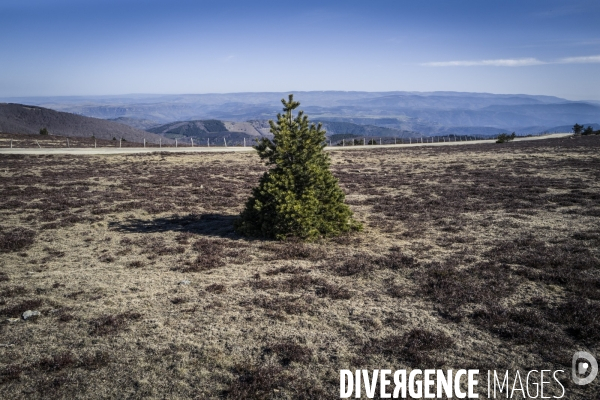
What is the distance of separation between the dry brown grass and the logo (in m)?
0.18

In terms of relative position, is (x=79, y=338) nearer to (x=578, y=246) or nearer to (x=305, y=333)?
(x=305, y=333)

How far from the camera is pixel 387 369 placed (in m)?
6.82

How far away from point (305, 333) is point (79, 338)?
4737 millimetres

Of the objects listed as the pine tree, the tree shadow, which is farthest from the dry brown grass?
the pine tree

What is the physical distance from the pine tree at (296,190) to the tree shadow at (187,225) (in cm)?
156

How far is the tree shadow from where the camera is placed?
664 inches

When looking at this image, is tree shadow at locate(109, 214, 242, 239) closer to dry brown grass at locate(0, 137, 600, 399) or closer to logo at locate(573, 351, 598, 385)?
dry brown grass at locate(0, 137, 600, 399)

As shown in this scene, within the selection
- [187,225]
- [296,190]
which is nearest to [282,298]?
[296,190]

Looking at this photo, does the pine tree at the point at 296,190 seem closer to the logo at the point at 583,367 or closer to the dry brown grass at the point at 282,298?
the dry brown grass at the point at 282,298

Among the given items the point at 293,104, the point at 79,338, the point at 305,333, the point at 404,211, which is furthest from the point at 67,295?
the point at 404,211

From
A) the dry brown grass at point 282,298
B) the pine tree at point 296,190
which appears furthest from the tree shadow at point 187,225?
the pine tree at point 296,190

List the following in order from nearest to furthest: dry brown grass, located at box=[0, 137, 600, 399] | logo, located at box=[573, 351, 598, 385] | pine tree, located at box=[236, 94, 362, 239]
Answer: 1. logo, located at box=[573, 351, 598, 385]
2. dry brown grass, located at box=[0, 137, 600, 399]
3. pine tree, located at box=[236, 94, 362, 239]

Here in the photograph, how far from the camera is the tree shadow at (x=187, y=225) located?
1686 centimetres

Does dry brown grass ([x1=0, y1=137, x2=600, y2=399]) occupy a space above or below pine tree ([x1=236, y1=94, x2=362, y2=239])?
below
